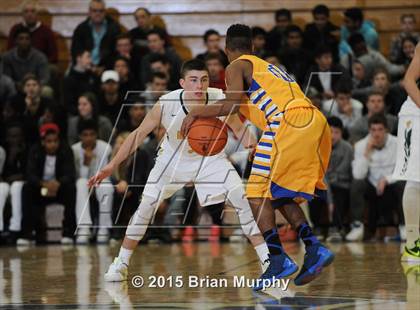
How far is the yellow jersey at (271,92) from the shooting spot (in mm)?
6191

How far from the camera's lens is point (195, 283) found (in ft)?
22.1

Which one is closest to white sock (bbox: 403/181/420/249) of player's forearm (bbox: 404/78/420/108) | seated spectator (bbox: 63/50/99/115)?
player's forearm (bbox: 404/78/420/108)

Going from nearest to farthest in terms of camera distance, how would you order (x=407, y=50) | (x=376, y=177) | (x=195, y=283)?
(x=195, y=283), (x=376, y=177), (x=407, y=50)

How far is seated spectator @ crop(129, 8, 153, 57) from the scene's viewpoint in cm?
1309

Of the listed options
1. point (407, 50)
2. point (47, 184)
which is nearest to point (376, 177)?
point (407, 50)

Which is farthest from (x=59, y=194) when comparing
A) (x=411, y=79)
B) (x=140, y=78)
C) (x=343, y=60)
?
(x=411, y=79)

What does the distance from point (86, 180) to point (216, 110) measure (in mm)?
5306

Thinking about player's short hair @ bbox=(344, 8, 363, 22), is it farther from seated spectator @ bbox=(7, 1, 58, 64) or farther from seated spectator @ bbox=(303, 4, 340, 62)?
seated spectator @ bbox=(7, 1, 58, 64)

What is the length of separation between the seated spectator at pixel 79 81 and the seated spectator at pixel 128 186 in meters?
1.50

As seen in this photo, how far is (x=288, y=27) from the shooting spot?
12.8 m

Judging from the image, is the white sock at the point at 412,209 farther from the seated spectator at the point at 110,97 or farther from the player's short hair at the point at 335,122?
the seated spectator at the point at 110,97

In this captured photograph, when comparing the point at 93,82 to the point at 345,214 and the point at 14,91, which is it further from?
the point at 345,214

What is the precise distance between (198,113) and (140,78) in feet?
21.7

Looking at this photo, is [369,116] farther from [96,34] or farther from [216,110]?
[216,110]
